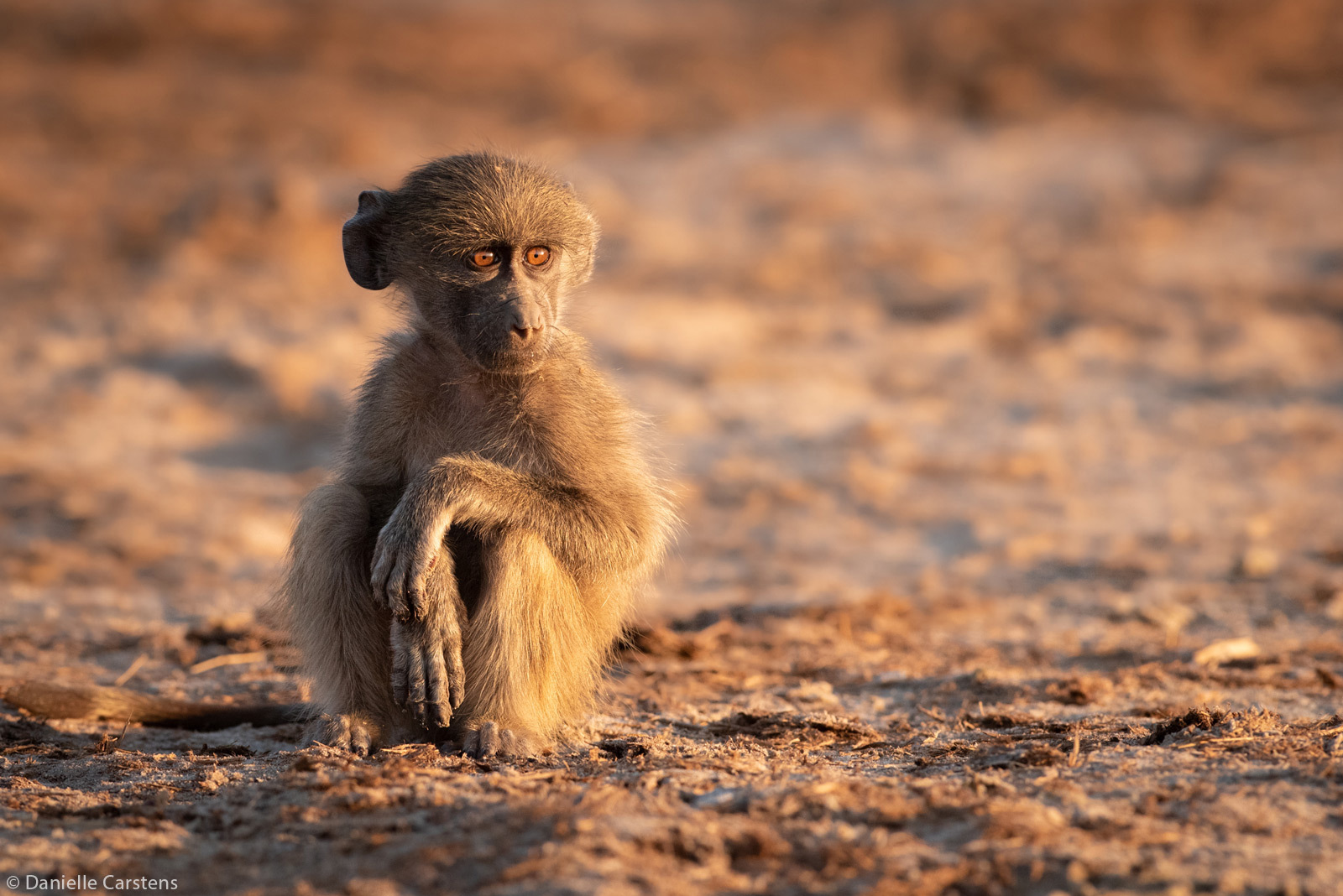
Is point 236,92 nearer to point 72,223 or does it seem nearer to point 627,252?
point 72,223

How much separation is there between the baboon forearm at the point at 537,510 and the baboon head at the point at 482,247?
371mm

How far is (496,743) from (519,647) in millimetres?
285

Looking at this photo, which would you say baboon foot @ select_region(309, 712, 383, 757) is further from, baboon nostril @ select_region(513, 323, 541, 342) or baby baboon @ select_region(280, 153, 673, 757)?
baboon nostril @ select_region(513, 323, 541, 342)

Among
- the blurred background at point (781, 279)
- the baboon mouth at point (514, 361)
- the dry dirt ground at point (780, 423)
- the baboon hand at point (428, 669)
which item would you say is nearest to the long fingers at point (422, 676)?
the baboon hand at point (428, 669)

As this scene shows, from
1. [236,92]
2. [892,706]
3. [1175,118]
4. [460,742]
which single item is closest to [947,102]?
[1175,118]

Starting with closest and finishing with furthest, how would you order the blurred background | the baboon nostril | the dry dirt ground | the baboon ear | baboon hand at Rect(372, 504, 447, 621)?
the dry dirt ground < baboon hand at Rect(372, 504, 447, 621) < the baboon nostril < the baboon ear < the blurred background

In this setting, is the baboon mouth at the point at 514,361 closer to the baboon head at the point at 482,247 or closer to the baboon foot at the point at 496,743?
the baboon head at the point at 482,247

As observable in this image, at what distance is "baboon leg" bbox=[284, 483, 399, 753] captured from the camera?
3922mm

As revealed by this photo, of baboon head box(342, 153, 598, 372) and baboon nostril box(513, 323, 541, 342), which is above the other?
baboon head box(342, 153, 598, 372)

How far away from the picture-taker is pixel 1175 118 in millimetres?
15758

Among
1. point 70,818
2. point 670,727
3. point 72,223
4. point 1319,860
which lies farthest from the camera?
point 72,223

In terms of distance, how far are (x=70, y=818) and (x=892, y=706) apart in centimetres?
275

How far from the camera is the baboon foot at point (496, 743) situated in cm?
371

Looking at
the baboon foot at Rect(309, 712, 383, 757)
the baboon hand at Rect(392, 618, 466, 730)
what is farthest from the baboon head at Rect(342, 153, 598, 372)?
the baboon foot at Rect(309, 712, 383, 757)
